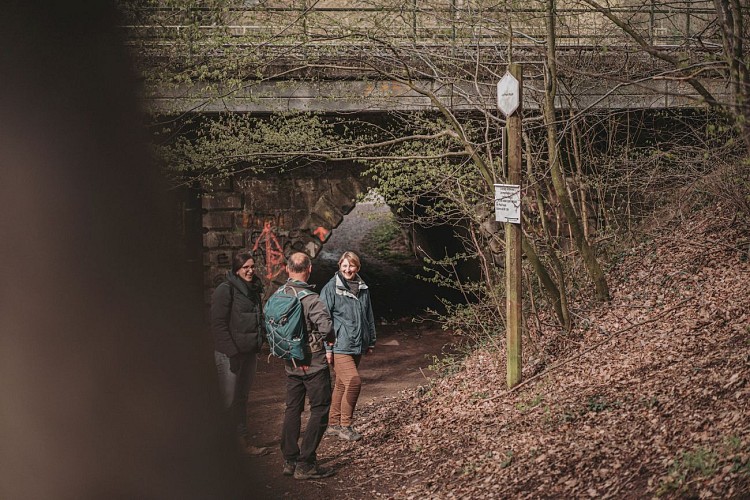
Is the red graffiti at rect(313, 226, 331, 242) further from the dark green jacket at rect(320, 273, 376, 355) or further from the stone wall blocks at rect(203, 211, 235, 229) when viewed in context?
the dark green jacket at rect(320, 273, 376, 355)

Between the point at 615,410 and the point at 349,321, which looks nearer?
the point at 615,410

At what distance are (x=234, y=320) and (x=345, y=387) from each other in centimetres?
125

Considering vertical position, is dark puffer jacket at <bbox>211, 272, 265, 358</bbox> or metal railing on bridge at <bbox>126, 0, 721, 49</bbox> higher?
metal railing on bridge at <bbox>126, 0, 721, 49</bbox>

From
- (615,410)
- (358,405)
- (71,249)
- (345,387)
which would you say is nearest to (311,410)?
(345,387)

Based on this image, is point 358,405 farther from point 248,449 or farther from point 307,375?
point 307,375

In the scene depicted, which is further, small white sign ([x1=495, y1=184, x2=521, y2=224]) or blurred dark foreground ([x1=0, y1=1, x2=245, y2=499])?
small white sign ([x1=495, y1=184, x2=521, y2=224])

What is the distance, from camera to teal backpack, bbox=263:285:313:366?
21.2 feet

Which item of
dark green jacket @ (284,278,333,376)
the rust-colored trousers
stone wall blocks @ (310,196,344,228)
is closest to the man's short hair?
dark green jacket @ (284,278,333,376)

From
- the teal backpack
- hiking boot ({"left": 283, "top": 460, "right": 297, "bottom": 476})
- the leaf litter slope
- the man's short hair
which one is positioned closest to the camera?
the leaf litter slope

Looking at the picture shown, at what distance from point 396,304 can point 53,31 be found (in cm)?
1483

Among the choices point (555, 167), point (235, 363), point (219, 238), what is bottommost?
point (235, 363)

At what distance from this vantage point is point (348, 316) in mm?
7500

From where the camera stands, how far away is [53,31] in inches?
142

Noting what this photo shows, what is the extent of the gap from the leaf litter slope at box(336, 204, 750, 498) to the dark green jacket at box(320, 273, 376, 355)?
1019mm
